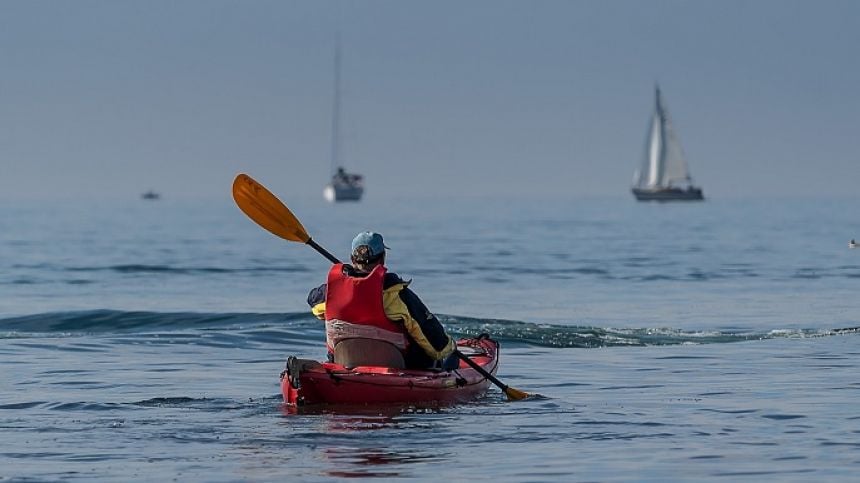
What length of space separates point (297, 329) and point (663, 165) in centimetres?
13065

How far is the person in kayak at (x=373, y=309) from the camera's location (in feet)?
54.4

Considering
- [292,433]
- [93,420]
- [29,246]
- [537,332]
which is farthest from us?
[29,246]

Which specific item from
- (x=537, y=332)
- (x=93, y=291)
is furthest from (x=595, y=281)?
(x=537, y=332)

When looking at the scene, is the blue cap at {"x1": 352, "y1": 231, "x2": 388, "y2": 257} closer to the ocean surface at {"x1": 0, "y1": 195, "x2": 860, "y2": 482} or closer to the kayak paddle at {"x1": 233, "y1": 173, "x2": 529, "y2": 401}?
the ocean surface at {"x1": 0, "y1": 195, "x2": 860, "y2": 482}

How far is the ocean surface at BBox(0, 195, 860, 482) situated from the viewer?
1408 cm

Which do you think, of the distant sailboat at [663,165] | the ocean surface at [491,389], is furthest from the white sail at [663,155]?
the ocean surface at [491,389]

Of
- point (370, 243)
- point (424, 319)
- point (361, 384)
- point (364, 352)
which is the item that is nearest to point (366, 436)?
point (361, 384)

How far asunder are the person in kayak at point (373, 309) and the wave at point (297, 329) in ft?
30.6

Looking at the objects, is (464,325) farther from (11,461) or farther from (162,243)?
(162,243)

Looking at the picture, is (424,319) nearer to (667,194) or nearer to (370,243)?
(370,243)

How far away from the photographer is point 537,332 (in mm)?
27656

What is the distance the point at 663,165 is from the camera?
157m

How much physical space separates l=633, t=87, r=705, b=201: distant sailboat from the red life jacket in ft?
441

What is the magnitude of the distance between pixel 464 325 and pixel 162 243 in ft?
145
